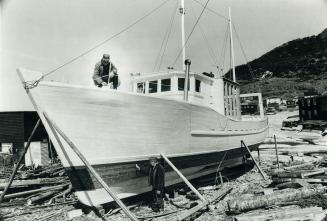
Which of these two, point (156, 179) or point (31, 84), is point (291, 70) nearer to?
point (156, 179)

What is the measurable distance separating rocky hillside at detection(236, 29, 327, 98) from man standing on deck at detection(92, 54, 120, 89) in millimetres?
40880

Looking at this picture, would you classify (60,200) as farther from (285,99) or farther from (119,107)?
(285,99)

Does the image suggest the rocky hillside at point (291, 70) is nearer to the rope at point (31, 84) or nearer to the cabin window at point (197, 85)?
the cabin window at point (197, 85)

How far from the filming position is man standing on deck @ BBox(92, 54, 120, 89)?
6883 millimetres

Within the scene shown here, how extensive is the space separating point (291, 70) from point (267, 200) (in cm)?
5862

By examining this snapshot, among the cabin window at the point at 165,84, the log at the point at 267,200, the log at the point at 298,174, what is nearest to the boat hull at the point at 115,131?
the cabin window at the point at 165,84

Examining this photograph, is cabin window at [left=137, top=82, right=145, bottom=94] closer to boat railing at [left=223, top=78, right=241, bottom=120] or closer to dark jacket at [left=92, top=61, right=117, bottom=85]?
boat railing at [left=223, top=78, right=241, bottom=120]

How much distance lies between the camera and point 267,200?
6.44 metres

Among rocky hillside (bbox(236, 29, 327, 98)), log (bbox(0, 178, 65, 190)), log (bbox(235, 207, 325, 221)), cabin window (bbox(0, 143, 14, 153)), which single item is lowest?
log (bbox(235, 207, 325, 221))

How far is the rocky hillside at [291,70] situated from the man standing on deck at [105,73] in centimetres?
4088

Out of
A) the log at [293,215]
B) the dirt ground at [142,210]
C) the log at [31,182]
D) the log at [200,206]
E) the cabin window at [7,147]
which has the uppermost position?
the cabin window at [7,147]

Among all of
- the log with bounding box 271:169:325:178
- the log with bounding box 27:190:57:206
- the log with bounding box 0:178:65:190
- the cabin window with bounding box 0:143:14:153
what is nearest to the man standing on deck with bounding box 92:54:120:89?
the log with bounding box 27:190:57:206

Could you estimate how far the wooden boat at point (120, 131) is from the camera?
5906 millimetres

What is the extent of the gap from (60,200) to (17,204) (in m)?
1.05
